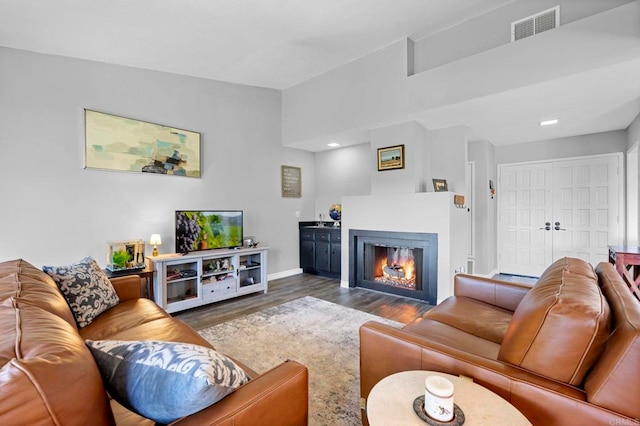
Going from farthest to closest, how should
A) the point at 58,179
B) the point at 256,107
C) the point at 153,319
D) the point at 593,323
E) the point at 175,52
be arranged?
Answer: the point at 256,107
the point at 175,52
the point at 58,179
the point at 153,319
the point at 593,323

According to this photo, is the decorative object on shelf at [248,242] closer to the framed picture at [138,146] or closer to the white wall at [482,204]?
the framed picture at [138,146]

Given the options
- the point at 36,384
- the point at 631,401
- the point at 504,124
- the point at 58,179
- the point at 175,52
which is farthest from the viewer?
the point at 504,124

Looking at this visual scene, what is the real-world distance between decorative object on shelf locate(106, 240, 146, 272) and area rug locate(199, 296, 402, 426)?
3.80 feet

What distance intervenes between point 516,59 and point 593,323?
287cm

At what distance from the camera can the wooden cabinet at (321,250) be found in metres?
5.02

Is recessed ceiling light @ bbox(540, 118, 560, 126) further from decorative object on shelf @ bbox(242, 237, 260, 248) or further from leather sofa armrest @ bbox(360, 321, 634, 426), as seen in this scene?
decorative object on shelf @ bbox(242, 237, 260, 248)

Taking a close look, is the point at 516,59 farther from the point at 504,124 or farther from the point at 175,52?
the point at 175,52

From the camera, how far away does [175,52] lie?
3.41 meters

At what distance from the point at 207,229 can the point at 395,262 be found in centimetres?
268

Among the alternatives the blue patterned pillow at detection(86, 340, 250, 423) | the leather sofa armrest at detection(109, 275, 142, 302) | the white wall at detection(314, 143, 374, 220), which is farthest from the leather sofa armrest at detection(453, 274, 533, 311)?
the white wall at detection(314, 143, 374, 220)

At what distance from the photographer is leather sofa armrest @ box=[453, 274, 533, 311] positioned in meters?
2.18

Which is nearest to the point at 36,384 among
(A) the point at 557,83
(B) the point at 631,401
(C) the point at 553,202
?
(B) the point at 631,401

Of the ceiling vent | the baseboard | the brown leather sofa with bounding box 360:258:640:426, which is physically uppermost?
the ceiling vent

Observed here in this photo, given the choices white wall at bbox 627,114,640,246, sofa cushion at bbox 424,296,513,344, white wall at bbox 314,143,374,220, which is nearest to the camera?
sofa cushion at bbox 424,296,513,344
